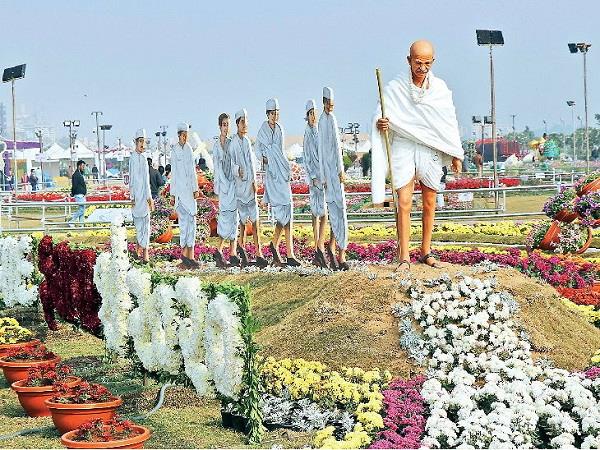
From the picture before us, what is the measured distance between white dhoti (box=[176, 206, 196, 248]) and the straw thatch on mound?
6.62 metres

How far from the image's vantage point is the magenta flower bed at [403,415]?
734 cm

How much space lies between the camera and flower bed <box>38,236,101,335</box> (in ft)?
40.8

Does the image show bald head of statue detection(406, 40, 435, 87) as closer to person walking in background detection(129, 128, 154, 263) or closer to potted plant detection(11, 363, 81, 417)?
potted plant detection(11, 363, 81, 417)

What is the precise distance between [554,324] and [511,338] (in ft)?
2.59

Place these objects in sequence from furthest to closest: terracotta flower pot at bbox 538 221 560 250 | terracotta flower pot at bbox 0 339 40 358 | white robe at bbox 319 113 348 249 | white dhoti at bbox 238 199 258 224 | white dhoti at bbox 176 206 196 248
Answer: terracotta flower pot at bbox 538 221 560 250 → white dhoti at bbox 176 206 196 248 → white dhoti at bbox 238 199 258 224 → white robe at bbox 319 113 348 249 → terracotta flower pot at bbox 0 339 40 358

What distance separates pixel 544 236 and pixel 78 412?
11638mm

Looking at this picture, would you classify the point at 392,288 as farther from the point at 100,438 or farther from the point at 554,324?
the point at 100,438

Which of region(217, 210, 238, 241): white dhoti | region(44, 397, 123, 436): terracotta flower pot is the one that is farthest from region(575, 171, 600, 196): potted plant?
region(44, 397, 123, 436): terracotta flower pot

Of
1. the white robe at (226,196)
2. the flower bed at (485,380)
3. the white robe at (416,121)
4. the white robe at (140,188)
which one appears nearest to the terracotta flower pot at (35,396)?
the flower bed at (485,380)

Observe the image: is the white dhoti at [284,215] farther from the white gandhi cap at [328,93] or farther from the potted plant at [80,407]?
the potted plant at [80,407]

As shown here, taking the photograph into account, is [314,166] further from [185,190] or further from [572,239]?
[572,239]

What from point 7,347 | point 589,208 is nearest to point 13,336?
point 7,347

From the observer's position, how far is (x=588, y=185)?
17984 millimetres

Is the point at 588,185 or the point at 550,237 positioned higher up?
the point at 588,185
